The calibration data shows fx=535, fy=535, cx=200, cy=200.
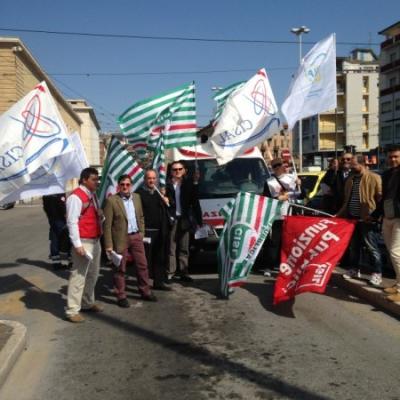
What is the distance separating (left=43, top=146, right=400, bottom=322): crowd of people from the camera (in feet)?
20.4

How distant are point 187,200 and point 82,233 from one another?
2269 mm

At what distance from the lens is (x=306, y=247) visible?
20.8 ft

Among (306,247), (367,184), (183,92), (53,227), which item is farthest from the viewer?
(53,227)

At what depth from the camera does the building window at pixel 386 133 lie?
2756 inches

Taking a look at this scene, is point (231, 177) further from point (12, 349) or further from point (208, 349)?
point (12, 349)

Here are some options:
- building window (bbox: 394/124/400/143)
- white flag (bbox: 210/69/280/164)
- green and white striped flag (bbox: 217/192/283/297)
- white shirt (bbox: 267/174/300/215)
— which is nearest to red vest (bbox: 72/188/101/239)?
green and white striped flag (bbox: 217/192/283/297)

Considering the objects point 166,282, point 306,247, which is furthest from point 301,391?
point 166,282

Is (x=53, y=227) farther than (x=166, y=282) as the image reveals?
Yes

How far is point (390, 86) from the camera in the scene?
70.9 meters

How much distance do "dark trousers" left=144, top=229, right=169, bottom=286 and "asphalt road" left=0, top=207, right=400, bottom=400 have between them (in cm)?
32

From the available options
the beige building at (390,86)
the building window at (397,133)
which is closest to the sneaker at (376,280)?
the beige building at (390,86)

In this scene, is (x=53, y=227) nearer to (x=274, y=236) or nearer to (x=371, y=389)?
(x=274, y=236)

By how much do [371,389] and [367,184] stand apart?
3.50 m

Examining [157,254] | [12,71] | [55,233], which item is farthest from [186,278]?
[12,71]
